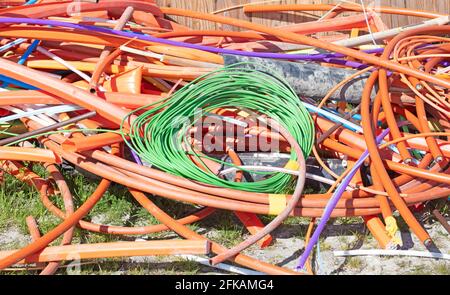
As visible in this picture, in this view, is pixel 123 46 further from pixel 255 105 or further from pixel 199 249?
pixel 199 249

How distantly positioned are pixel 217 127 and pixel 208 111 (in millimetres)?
107

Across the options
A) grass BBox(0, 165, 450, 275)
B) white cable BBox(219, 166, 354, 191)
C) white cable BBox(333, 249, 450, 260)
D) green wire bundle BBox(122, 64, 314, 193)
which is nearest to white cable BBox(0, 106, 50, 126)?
grass BBox(0, 165, 450, 275)

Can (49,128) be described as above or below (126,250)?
above

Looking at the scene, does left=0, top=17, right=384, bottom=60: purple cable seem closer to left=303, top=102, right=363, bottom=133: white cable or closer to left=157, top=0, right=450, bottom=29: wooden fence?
left=303, top=102, right=363, bottom=133: white cable

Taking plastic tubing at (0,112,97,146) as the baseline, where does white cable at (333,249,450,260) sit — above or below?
below

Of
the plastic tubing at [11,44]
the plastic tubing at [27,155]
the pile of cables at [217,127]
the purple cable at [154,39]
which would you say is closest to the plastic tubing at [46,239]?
the pile of cables at [217,127]

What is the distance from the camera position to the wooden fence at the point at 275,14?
14.0ft

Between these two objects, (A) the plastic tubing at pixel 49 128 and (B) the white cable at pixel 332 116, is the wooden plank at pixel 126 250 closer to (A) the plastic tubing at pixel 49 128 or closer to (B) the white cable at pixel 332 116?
(A) the plastic tubing at pixel 49 128

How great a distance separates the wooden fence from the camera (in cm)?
426

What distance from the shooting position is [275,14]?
4348mm

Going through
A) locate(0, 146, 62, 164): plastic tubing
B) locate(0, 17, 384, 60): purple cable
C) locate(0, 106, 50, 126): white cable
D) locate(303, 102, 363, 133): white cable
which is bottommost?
locate(0, 146, 62, 164): plastic tubing

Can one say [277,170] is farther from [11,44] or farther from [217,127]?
[11,44]

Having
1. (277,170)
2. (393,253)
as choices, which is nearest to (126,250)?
(277,170)

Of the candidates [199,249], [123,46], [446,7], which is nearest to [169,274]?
[199,249]
